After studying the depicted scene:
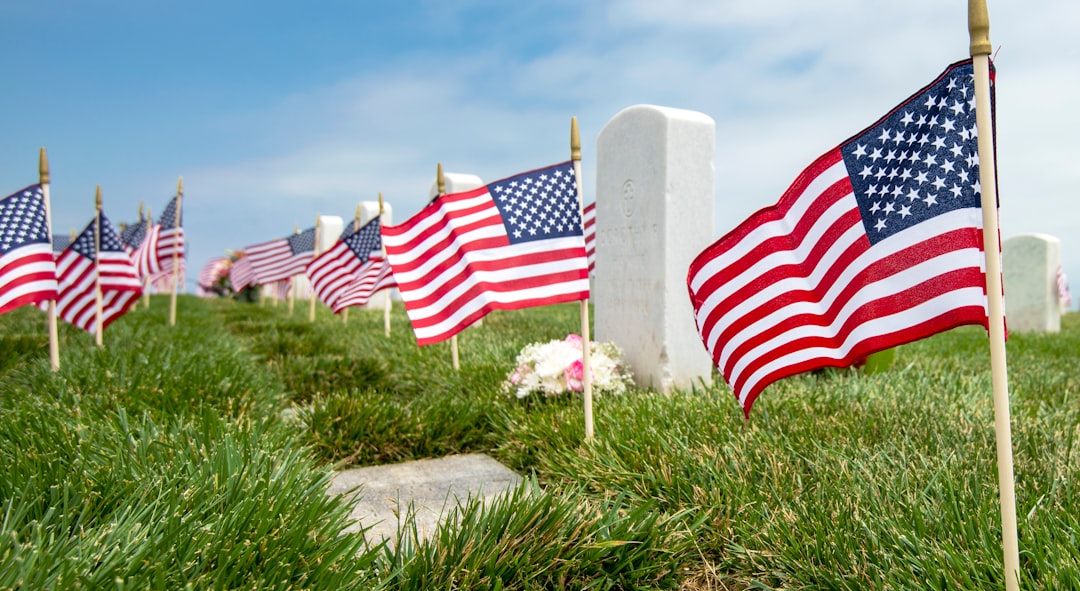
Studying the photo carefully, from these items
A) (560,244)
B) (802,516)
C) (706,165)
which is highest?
(706,165)

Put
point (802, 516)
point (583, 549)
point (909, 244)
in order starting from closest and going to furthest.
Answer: point (909, 244)
point (583, 549)
point (802, 516)

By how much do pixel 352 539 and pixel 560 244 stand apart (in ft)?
6.81

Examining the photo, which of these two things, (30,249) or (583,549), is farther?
(30,249)

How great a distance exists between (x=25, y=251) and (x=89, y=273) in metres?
1.89

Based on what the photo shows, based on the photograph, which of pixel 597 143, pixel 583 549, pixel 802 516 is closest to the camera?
pixel 583 549

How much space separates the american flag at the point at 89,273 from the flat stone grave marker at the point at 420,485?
4546 mm

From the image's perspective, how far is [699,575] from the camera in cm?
258

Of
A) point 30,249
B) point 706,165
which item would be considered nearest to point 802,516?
point 706,165

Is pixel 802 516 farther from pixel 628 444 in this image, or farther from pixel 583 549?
pixel 628 444

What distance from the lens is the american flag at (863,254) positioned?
2.17 m

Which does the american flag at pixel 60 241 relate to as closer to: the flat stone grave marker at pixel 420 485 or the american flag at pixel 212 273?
the american flag at pixel 212 273

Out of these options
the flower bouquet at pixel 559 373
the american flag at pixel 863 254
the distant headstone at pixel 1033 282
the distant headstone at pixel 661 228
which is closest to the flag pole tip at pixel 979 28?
the american flag at pixel 863 254

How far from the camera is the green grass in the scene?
2.12 meters

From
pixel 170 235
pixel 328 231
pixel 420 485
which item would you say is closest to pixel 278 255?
pixel 170 235
